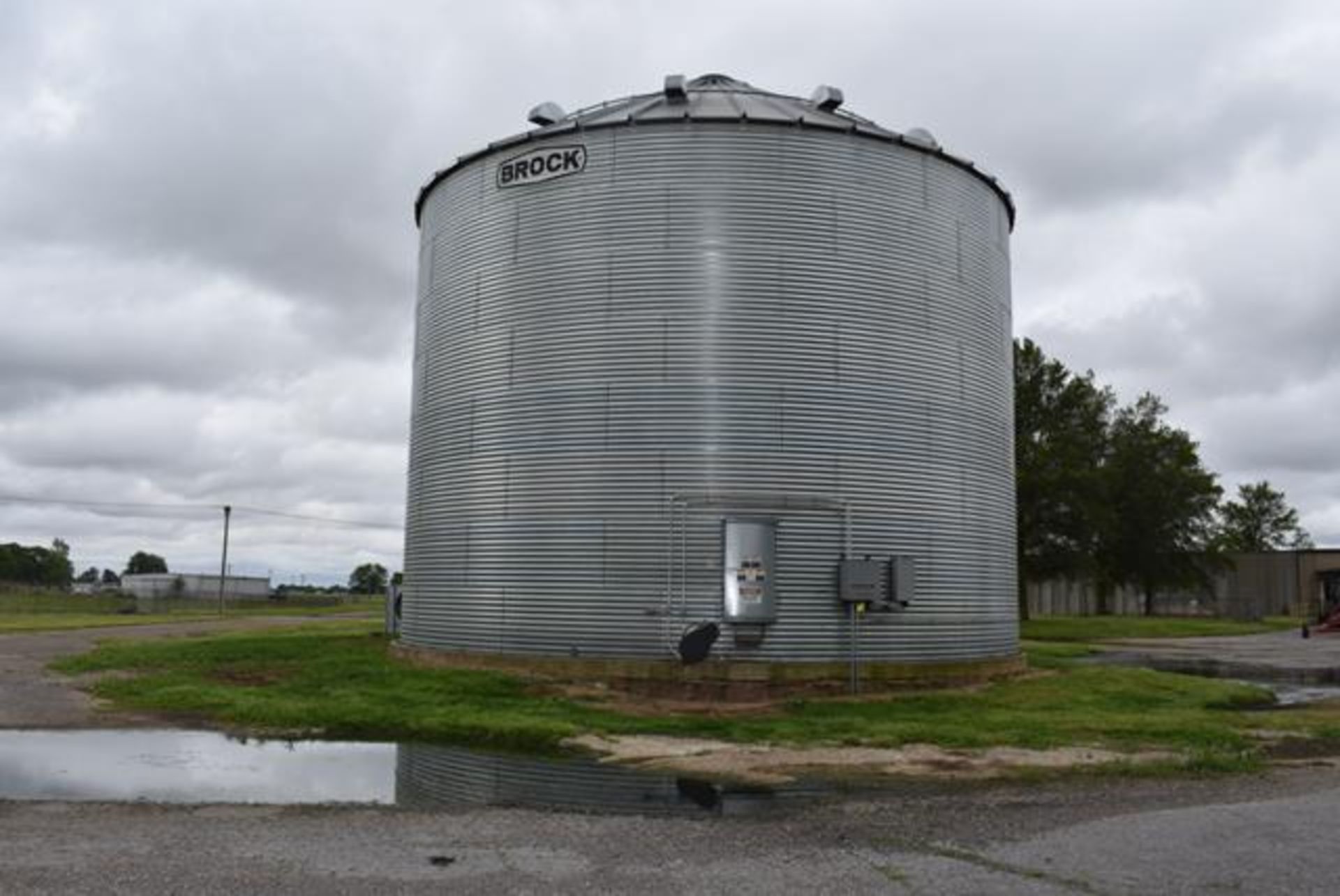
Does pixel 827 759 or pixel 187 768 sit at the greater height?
pixel 827 759

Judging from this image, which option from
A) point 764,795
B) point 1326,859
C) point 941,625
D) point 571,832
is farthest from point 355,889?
point 941,625

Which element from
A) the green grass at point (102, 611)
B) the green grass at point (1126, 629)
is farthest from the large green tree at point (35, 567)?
the green grass at point (1126, 629)

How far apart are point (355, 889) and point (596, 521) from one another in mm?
13319

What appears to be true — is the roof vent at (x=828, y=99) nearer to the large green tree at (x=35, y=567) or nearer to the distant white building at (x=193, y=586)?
the distant white building at (x=193, y=586)

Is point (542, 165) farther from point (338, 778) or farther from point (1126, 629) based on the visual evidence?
point (1126, 629)

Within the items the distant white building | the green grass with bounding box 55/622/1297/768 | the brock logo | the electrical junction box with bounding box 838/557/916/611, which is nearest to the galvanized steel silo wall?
the brock logo

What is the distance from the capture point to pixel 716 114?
2289cm

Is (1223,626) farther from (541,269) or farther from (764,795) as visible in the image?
(764,795)

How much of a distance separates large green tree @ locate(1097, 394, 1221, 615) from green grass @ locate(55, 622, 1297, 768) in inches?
1645

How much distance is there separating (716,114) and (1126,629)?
46989 millimetres

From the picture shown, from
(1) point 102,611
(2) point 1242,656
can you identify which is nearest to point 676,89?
(2) point 1242,656

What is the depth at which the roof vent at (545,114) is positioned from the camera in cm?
2623

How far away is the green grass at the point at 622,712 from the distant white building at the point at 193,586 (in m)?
90.1

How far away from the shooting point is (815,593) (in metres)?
21.3
